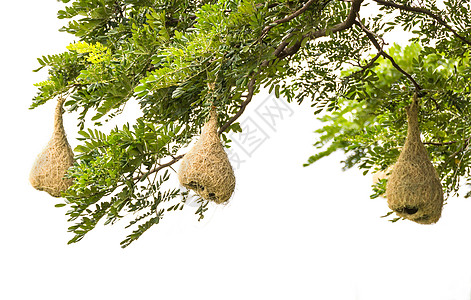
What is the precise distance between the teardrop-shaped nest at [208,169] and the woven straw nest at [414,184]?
985 mm

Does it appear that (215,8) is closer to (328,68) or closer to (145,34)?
(145,34)

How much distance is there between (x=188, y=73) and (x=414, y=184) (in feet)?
4.53

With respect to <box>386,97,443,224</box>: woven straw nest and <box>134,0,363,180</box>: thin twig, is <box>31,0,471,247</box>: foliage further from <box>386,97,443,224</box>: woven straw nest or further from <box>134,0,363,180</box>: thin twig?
<box>386,97,443,224</box>: woven straw nest

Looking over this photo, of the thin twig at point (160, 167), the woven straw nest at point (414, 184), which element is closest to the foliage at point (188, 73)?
the thin twig at point (160, 167)

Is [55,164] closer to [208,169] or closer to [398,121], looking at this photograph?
[208,169]

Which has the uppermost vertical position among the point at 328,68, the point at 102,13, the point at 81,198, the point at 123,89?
the point at 328,68

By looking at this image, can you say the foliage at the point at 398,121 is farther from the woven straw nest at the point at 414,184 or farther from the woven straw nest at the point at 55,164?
the woven straw nest at the point at 55,164

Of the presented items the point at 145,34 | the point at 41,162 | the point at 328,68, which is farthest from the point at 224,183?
the point at 328,68

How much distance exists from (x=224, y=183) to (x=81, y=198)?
647mm

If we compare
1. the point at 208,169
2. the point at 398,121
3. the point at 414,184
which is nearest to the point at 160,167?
the point at 208,169

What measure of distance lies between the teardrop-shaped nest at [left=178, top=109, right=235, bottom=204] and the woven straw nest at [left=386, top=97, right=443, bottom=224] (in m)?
0.98

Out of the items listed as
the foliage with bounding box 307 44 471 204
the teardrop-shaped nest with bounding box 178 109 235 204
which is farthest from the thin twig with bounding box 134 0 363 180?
the foliage with bounding box 307 44 471 204

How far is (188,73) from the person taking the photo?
91.0 inches

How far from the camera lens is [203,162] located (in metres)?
2.40
